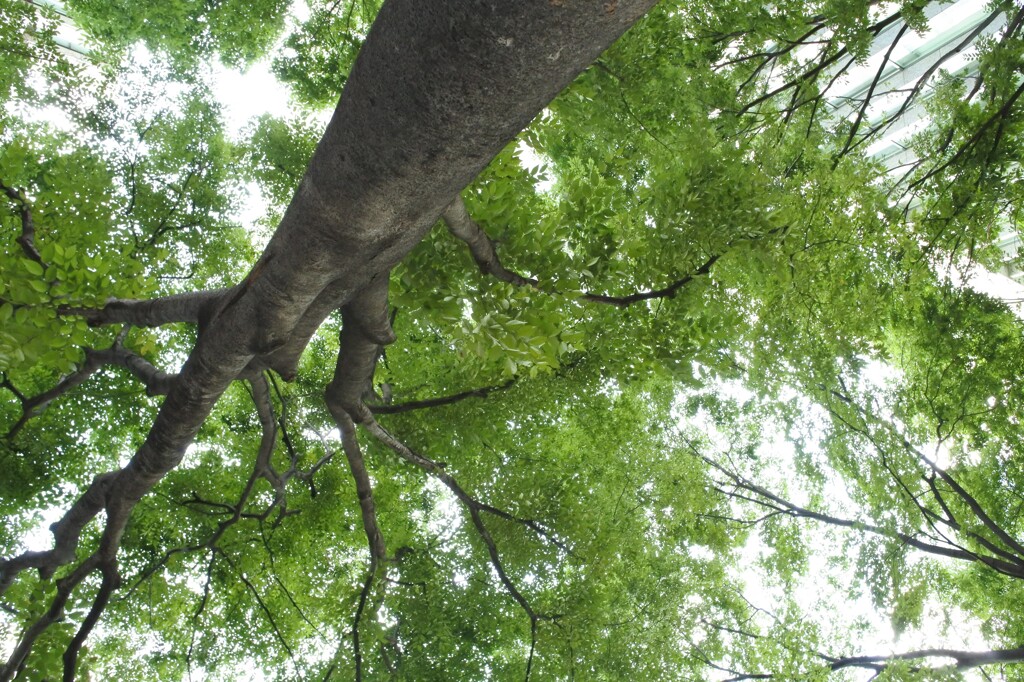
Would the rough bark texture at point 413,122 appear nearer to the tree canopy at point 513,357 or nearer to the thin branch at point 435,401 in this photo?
the tree canopy at point 513,357

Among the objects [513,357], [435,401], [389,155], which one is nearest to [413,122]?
[389,155]

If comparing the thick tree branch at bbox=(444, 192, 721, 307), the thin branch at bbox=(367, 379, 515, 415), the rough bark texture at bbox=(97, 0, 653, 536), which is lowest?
the rough bark texture at bbox=(97, 0, 653, 536)

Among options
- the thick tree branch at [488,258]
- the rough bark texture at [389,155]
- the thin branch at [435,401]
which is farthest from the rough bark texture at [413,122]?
the thin branch at [435,401]

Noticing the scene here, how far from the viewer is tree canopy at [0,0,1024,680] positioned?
3754mm

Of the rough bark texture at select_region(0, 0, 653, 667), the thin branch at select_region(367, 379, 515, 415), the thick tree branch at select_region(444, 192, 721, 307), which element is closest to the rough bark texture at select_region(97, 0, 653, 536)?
the rough bark texture at select_region(0, 0, 653, 667)

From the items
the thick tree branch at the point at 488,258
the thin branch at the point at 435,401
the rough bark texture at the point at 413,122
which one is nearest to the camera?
the rough bark texture at the point at 413,122

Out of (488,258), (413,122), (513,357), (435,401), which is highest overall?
(435,401)

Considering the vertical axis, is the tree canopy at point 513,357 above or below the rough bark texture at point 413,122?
above

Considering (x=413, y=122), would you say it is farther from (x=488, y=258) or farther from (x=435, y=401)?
(x=435, y=401)

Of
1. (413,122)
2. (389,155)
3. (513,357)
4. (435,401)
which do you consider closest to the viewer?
(413,122)

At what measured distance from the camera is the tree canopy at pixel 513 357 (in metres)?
3.75

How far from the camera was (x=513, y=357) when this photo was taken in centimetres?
331

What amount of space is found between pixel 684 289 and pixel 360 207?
2710 mm

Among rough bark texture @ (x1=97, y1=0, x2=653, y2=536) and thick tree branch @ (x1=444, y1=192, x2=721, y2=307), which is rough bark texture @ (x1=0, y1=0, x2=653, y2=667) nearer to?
rough bark texture @ (x1=97, y1=0, x2=653, y2=536)
